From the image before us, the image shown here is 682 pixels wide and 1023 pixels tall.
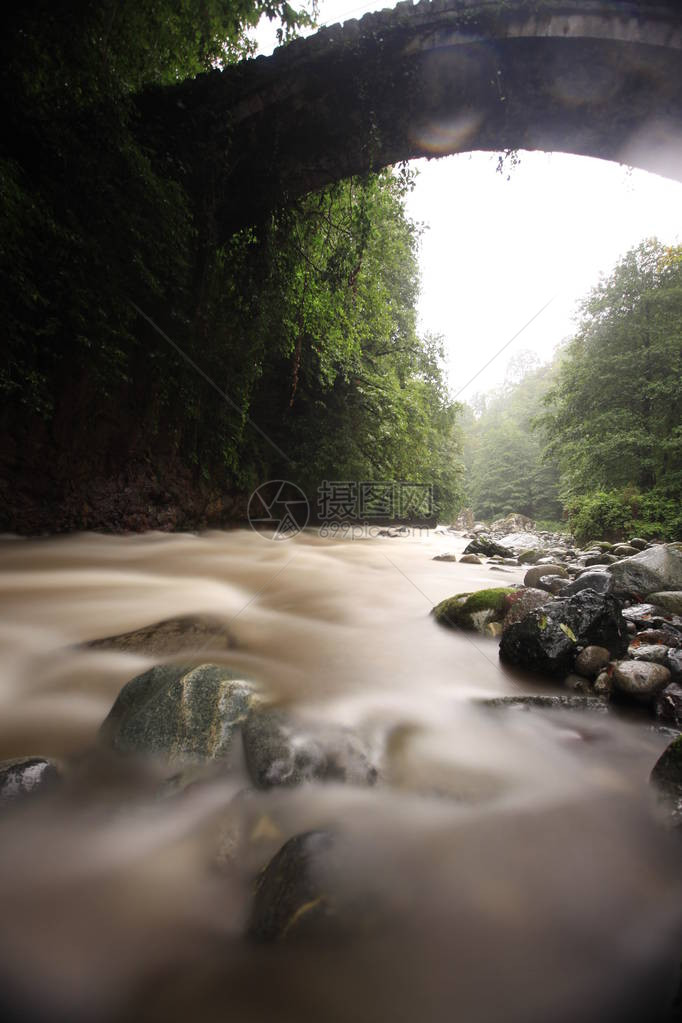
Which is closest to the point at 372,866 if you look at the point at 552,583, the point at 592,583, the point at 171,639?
the point at 171,639

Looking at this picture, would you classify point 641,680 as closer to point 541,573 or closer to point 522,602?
point 522,602

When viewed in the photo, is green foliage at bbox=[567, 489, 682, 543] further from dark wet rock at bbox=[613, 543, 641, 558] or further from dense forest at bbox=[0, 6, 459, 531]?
dense forest at bbox=[0, 6, 459, 531]

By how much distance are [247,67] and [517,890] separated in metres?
8.34

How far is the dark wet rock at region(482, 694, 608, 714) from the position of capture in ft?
7.41

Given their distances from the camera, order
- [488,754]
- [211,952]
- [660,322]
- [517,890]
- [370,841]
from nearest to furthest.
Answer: [211,952]
[517,890]
[370,841]
[488,754]
[660,322]

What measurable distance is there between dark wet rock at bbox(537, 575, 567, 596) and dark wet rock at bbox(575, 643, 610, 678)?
1.90m

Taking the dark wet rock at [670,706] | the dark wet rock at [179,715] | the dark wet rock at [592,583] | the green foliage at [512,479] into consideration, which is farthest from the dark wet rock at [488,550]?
the green foliage at [512,479]

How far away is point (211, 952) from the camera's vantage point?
102 cm

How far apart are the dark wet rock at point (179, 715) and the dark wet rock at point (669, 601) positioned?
3.61m

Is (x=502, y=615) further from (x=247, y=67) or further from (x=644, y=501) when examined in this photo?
(x=644, y=501)

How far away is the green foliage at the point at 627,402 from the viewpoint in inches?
489

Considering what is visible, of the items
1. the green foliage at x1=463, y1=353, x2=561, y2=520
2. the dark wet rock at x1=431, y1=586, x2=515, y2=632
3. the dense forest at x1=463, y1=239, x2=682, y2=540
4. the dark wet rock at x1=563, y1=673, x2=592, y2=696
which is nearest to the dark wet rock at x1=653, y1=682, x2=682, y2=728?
the dark wet rock at x1=563, y1=673, x2=592, y2=696

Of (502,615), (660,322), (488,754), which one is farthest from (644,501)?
(488,754)

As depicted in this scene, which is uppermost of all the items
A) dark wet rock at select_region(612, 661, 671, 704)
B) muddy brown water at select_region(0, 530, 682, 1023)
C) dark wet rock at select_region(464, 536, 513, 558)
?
dark wet rock at select_region(612, 661, 671, 704)
